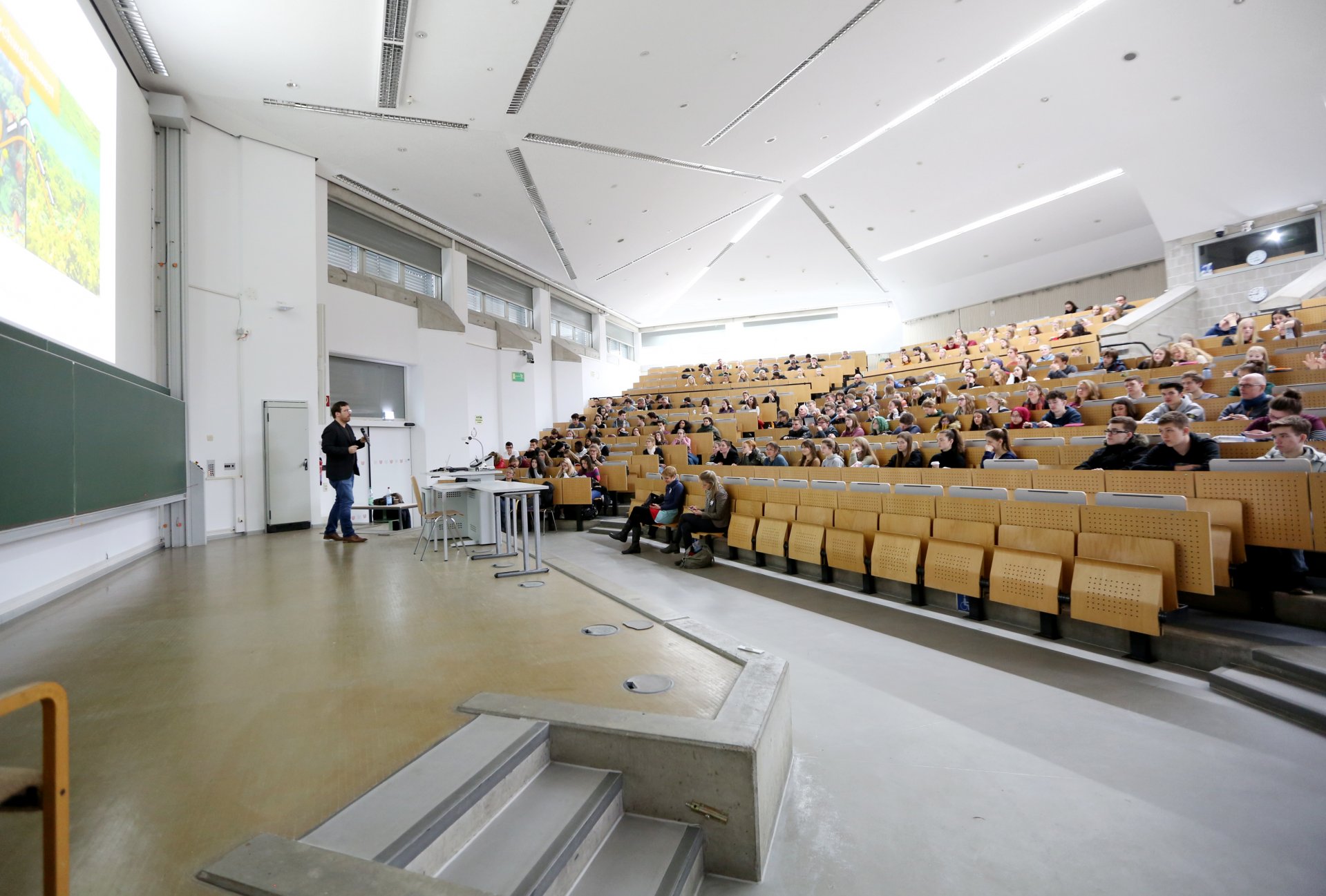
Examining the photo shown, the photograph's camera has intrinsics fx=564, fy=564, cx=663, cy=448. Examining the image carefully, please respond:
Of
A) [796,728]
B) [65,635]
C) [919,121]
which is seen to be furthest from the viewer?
[919,121]

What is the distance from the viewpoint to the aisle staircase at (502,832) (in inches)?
52.7

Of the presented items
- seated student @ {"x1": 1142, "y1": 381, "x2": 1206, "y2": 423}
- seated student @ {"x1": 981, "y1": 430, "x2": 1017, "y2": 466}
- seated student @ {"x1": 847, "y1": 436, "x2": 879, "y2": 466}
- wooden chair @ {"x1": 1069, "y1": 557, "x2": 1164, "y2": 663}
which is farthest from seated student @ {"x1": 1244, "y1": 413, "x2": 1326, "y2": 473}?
seated student @ {"x1": 847, "y1": 436, "x2": 879, "y2": 466}

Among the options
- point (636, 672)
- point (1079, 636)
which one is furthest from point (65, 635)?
point (1079, 636)

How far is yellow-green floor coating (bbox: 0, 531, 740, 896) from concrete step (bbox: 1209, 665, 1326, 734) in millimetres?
2555

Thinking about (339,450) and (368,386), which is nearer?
(339,450)

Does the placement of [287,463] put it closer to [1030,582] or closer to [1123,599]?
[1030,582]

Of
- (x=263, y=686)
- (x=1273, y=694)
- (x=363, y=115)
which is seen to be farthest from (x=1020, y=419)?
(x=363, y=115)

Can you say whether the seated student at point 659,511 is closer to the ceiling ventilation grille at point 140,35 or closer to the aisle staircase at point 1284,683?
the aisle staircase at point 1284,683

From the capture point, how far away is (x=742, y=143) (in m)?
9.63

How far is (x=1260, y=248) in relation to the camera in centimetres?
1075

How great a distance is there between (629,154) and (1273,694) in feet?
32.3

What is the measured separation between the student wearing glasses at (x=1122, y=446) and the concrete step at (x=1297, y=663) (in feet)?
5.44

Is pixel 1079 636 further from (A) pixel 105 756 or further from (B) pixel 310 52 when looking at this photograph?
(B) pixel 310 52

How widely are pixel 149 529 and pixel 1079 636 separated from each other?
892 cm
